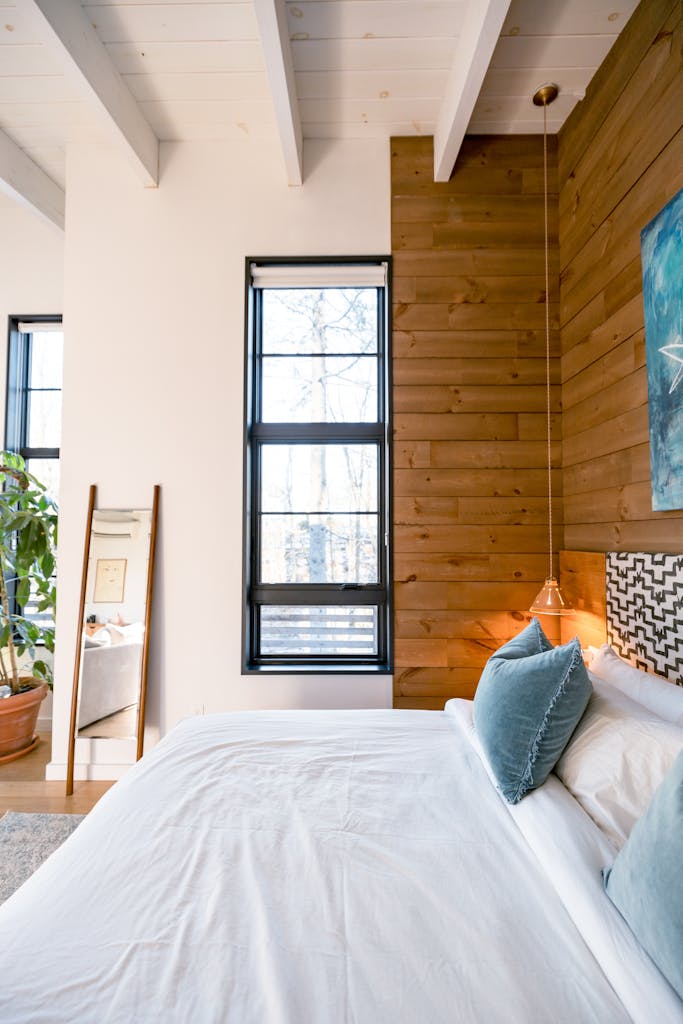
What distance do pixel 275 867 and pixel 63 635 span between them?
1918 mm

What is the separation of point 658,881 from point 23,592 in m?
2.97

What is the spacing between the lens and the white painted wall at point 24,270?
304cm

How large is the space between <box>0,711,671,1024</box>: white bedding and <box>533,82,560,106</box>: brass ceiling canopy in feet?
8.67

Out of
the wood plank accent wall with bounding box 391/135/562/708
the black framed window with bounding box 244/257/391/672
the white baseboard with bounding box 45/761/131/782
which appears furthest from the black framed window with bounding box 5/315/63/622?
the wood plank accent wall with bounding box 391/135/562/708

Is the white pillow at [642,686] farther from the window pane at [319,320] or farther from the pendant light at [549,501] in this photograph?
the window pane at [319,320]

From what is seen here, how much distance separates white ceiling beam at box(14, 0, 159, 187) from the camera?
1.70 m

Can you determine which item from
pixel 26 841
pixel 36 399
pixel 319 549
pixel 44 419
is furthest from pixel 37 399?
pixel 26 841

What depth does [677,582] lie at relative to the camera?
1506mm

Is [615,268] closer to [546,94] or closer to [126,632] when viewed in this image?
[546,94]

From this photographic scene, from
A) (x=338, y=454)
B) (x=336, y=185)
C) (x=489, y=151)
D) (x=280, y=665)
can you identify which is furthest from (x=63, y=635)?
(x=489, y=151)

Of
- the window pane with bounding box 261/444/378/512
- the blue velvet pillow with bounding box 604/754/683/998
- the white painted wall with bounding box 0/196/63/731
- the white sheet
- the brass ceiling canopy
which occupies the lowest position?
the white sheet

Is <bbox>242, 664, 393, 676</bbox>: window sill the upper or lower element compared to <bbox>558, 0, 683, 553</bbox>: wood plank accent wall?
lower

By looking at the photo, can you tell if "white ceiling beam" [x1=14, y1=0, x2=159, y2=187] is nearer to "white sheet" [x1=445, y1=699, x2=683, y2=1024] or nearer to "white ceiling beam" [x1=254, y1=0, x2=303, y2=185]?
"white ceiling beam" [x1=254, y1=0, x2=303, y2=185]

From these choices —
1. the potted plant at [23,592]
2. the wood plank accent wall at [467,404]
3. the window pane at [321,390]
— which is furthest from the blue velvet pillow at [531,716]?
the potted plant at [23,592]
